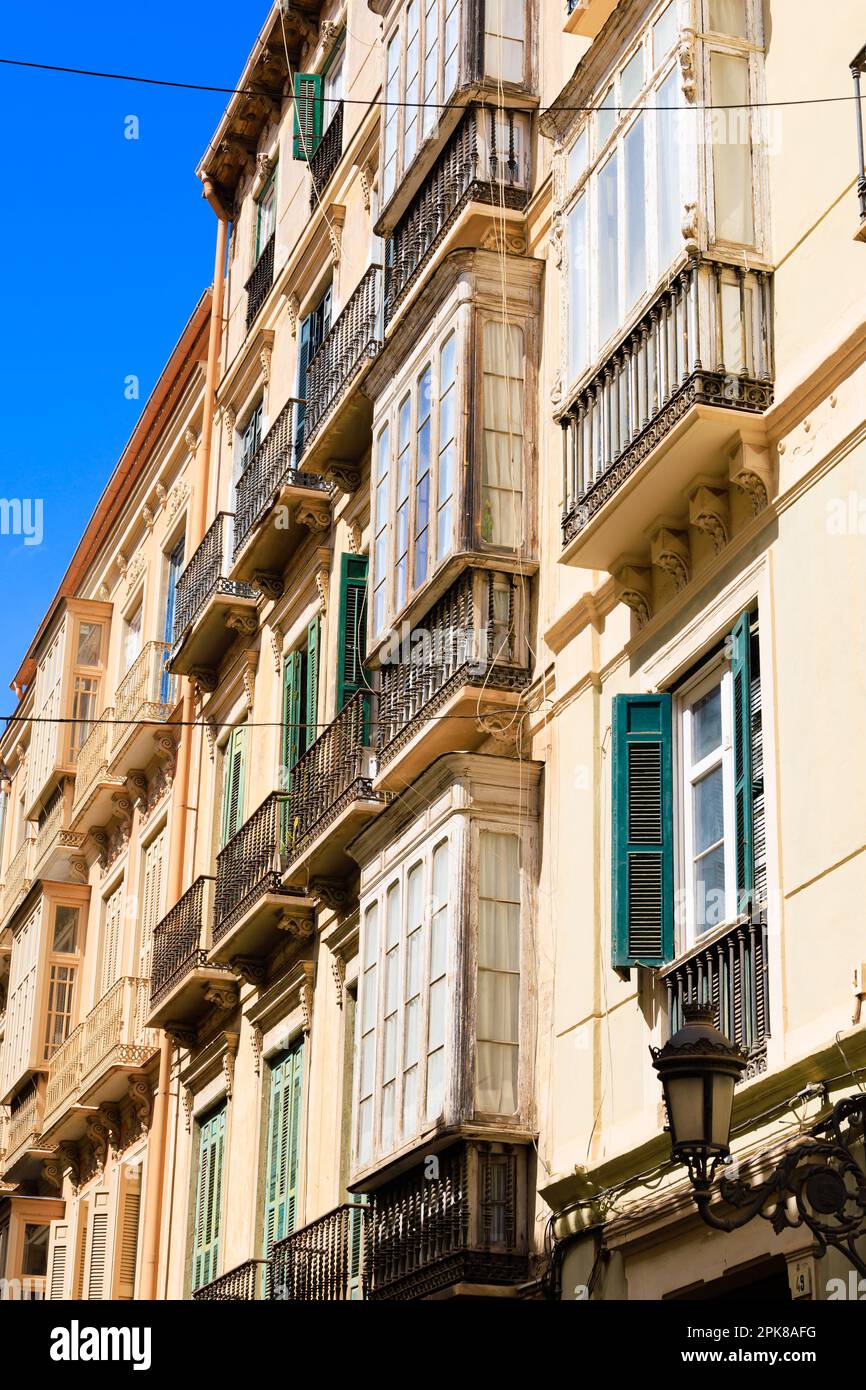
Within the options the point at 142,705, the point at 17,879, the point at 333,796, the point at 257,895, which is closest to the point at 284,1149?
the point at 257,895

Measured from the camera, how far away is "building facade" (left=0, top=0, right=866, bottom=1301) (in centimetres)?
1028

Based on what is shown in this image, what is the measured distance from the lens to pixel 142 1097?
21.8m

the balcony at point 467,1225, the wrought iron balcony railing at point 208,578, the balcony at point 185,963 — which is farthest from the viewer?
the wrought iron balcony railing at point 208,578

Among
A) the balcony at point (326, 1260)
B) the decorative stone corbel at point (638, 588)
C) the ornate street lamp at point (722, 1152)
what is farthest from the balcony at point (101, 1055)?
the ornate street lamp at point (722, 1152)

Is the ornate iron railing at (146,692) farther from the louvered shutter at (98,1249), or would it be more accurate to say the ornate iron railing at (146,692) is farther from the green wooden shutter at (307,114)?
the green wooden shutter at (307,114)

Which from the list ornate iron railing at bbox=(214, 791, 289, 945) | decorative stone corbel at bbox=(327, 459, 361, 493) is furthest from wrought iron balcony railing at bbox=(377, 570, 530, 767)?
decorative stone corbel at bbox=(327, 459, 361, 493)

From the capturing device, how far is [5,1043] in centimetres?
2870

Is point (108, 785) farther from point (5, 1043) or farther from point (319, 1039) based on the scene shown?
point (319, 1039)

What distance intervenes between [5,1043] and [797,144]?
20580mm

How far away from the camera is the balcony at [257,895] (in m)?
17.3

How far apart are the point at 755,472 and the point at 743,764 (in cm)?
143

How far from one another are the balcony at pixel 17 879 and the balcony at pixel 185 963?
8.90 m
